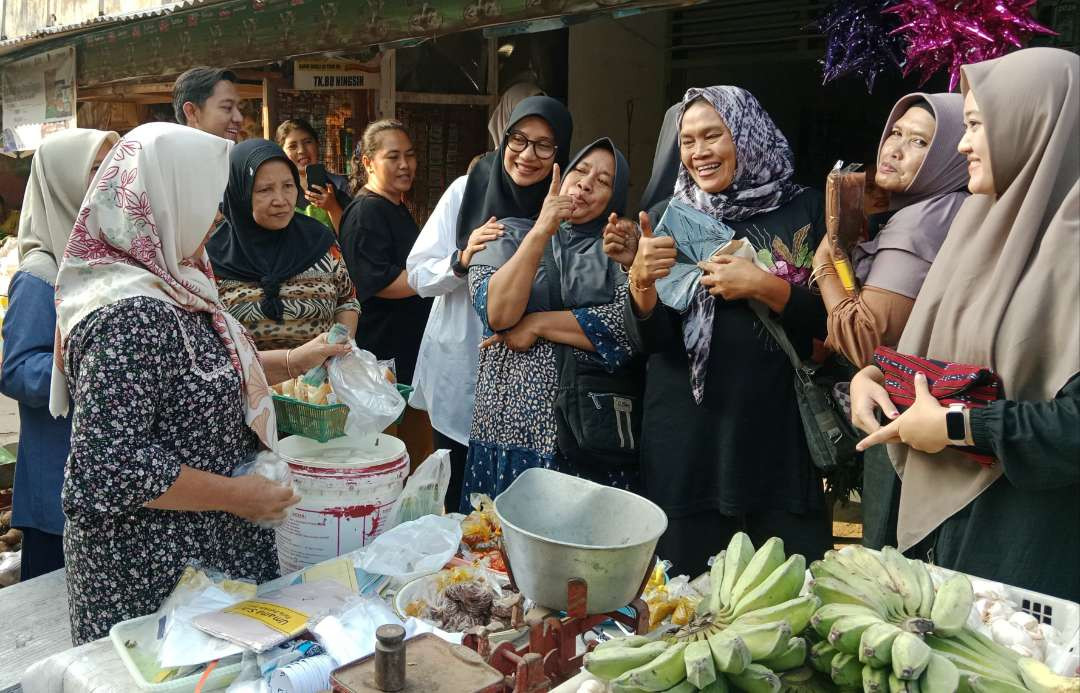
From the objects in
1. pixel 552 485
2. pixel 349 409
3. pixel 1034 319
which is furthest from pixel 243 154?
pixel 1034 319

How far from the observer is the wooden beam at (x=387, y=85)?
5.69 m

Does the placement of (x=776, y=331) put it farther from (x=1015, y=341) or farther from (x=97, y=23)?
(x=97, y=23)

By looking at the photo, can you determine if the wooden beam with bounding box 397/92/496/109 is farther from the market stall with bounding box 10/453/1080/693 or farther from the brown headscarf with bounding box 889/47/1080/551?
the brown headscarf with bounding box 889/47/1080/551

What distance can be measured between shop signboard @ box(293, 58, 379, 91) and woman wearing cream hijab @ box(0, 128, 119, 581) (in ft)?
10.7

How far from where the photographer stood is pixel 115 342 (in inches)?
71.4

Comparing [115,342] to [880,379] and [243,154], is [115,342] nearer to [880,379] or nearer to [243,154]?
[243,154]

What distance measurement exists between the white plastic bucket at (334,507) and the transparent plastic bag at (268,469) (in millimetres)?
171

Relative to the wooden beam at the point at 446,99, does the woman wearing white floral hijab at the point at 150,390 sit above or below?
below

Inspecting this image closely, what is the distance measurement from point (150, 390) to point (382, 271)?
2222mm

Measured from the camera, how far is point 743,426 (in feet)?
8.63

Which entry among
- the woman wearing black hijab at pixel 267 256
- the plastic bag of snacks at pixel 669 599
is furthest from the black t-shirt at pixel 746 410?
the woman wearing black hijab at pixel 267 256

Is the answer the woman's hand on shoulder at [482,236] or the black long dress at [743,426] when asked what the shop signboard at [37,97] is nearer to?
the woman's hand on shoulder at [482,236]

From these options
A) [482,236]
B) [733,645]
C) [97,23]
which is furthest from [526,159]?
[97,23]

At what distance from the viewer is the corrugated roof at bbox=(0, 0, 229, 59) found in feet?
16.3
